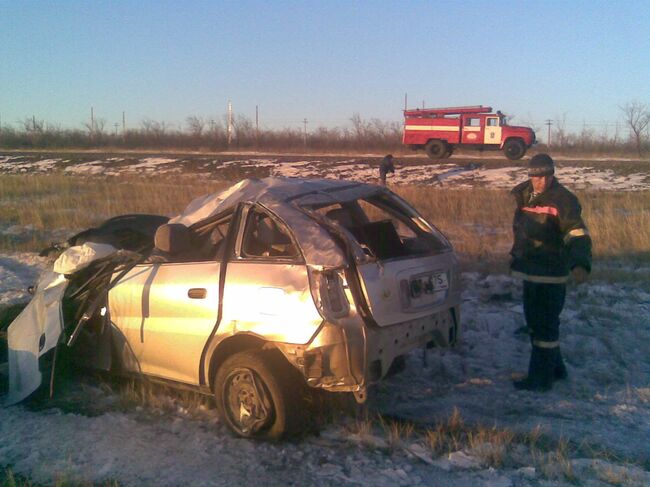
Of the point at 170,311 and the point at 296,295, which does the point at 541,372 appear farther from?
the point at 170,311

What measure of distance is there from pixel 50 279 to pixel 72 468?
233 cm

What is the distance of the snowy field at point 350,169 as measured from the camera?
21156 millimetres

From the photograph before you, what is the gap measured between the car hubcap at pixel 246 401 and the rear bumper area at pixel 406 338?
2.43ft

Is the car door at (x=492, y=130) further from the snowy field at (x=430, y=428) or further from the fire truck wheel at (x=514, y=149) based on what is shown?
the snowy field at (x=430, y=428)

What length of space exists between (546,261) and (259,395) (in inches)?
103

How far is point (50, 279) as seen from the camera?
564 cm

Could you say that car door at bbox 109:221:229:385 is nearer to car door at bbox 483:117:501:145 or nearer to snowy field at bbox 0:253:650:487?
snowy field at bbox 0:253:650:487

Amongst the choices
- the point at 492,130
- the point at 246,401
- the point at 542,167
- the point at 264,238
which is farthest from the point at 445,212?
the point at 492,130

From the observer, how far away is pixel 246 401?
4160 mm

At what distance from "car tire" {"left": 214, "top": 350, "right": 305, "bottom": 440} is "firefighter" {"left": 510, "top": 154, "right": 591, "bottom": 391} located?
82.5 inches

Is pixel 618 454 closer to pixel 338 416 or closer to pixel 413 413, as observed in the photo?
pixel 413 413

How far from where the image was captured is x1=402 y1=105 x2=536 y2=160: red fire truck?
29031mm

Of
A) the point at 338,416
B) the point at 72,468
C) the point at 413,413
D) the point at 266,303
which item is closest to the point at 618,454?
the point at 413,413

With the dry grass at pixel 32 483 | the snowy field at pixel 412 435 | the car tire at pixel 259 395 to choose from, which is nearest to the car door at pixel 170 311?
the car tire at pixel 259 395
